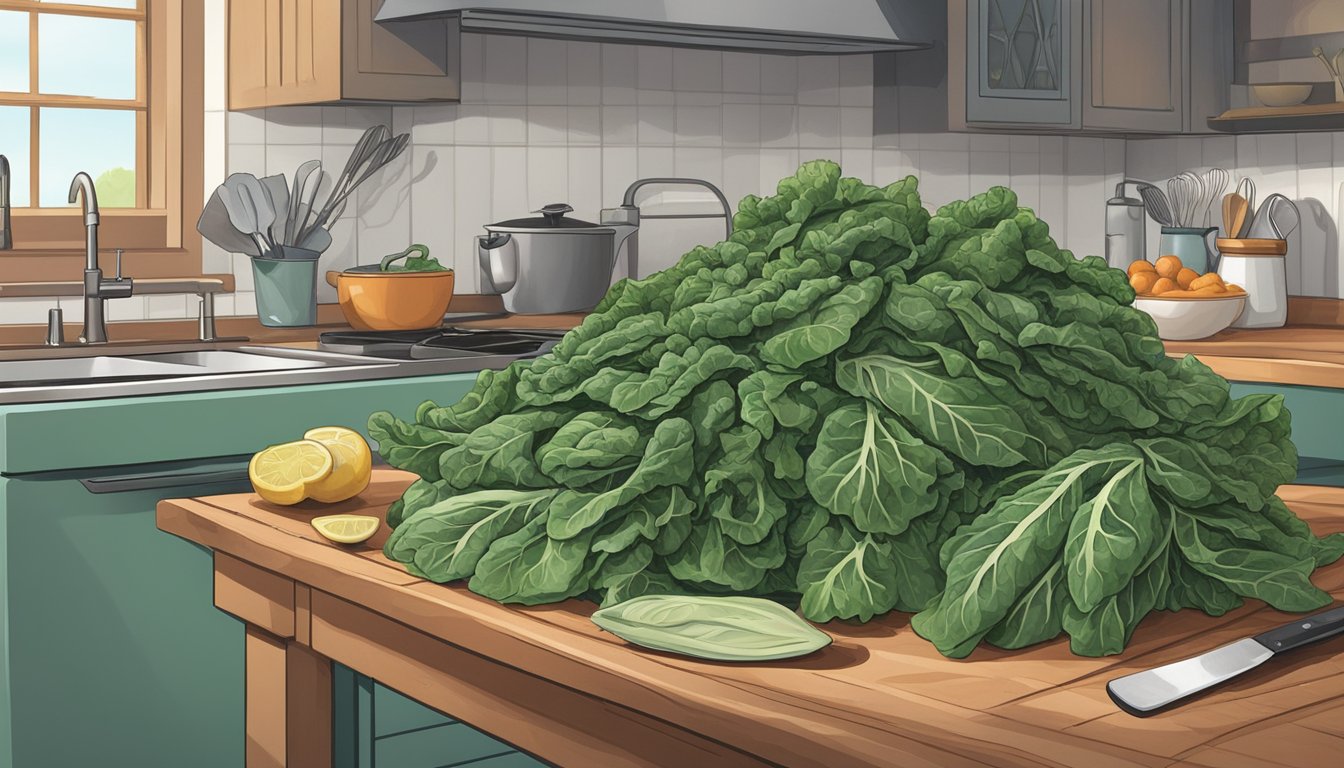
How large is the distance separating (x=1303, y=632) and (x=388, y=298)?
244 centimetres

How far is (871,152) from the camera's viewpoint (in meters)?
4.16

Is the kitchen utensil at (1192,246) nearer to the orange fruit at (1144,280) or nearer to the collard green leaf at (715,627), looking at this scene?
the orange fruit at (1144,280)

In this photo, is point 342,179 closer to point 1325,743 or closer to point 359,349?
point 359,349

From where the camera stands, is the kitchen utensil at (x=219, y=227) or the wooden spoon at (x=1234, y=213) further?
the wooden spoon at (x=1234, y=213)

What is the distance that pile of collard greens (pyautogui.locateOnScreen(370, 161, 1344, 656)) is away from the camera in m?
0.93

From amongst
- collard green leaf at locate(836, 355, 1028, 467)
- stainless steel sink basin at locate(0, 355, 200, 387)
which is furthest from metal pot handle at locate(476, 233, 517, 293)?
collard green leaf at locate(836, 355, 1028, 467)

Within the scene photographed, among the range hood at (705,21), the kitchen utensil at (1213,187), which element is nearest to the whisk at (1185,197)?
the kitchen utensil at (1213,187)

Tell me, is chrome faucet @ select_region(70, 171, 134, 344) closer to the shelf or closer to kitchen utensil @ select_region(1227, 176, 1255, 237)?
the shelf

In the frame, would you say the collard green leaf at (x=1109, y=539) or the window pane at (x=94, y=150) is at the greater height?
the window pane at (x=94, y=150)

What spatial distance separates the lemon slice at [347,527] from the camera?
3.93ft

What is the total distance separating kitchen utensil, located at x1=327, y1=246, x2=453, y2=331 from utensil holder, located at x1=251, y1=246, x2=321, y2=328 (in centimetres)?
7

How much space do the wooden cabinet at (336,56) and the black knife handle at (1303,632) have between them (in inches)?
94.7

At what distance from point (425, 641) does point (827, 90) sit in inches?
129

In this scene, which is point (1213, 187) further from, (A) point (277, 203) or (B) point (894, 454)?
(B) point (894, 454)
